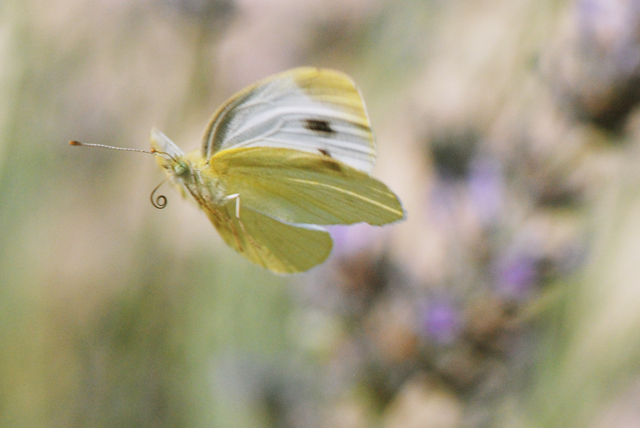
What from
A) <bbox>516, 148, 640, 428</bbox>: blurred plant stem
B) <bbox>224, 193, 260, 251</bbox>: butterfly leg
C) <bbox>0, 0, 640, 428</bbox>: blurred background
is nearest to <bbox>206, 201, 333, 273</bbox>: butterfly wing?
<bbox>224, 193, 260, 251</bbox>: butterfly leg

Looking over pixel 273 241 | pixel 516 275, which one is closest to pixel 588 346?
pixel 516 275

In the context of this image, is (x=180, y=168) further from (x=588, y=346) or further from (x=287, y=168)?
(x=588, y=346)

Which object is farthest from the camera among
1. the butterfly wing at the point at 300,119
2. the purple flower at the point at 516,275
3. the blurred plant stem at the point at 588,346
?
the blurred plant stem at the point at 588,346

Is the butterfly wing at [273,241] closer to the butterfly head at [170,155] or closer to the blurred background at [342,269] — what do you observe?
the butterfly head at [170,155]

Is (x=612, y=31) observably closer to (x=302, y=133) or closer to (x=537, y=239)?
(x=537, y=239)

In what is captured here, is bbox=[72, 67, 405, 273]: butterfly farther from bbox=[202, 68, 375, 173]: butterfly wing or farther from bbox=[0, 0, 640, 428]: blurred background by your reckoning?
bbox=[0, 0, 640, 428]: blurred background

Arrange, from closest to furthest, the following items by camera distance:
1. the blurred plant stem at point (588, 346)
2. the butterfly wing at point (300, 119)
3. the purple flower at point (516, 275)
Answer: the butterfly wing at point (300, 119) < the purple flower at point (516, 275) < the blurred plant stem at point (588, 346)

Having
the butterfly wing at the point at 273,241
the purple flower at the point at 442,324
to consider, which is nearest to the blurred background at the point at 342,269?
the purple flower at the point at 442,324

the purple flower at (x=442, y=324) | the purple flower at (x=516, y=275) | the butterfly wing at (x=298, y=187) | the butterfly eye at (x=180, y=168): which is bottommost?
the butterfly eye at (x=180, y=168)
